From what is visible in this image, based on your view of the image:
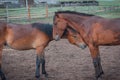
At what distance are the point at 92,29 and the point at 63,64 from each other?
2070mm

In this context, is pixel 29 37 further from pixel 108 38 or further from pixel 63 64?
pixel 108 38

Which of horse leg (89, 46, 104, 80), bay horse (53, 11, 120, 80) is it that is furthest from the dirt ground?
bay horse (53, 11, 120, 80)

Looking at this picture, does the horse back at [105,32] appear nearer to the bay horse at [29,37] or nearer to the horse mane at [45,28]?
the bay horse at [29,37]

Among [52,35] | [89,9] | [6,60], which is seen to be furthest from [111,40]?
[89,9]

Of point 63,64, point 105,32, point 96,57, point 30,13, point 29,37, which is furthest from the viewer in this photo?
point 30,13

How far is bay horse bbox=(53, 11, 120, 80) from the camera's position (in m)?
5.85

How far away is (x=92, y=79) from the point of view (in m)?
6.15

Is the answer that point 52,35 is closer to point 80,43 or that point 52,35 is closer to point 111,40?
point 80,43

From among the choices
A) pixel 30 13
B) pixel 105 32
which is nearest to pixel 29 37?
pixel 105 32

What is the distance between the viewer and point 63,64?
24.7 ft

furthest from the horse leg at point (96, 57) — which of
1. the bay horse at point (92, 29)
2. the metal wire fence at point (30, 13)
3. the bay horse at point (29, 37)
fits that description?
the metal wire fence at point (30, 13)

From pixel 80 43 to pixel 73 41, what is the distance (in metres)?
0.22

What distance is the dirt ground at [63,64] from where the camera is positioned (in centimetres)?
645

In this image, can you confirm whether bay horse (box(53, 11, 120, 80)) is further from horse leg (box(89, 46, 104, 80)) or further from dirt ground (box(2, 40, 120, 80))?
dirt ground (box(2, 40, 120, 80))
